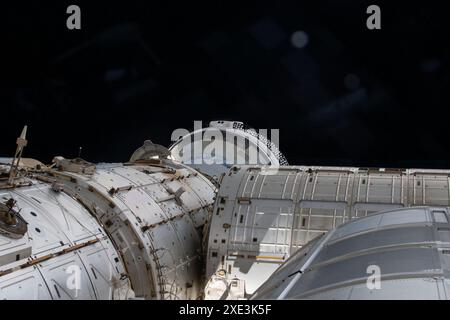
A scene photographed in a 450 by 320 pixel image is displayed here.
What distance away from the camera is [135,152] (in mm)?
18062

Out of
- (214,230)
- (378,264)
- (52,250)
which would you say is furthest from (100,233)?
(378,264)

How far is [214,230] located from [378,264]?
844 cm

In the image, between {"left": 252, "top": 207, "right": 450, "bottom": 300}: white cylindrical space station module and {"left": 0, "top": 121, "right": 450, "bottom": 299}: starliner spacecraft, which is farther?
{"left": 0, "top": 121, "right": 450, "bottom": 299}: starliner spacecraft

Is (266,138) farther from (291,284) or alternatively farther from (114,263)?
(291,284)

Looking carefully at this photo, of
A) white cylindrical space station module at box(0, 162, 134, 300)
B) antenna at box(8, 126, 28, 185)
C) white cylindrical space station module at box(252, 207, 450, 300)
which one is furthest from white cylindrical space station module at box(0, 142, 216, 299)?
white cylindrical space station module at box(252, 207, 450, 300)

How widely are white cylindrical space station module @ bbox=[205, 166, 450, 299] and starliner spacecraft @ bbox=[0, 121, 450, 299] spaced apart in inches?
1.0

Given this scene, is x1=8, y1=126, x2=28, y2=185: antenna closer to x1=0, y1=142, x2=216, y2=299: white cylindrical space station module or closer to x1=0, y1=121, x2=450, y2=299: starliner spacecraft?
x1=0, y1=121, x2=450, y2=299: starliner spacecraft

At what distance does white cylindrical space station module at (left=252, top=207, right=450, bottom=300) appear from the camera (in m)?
4.31

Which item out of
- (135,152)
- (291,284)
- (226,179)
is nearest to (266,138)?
(135,152)

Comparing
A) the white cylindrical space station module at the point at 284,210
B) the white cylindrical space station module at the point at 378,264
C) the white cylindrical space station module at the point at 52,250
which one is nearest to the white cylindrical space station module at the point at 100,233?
the white cylindrical space station module at the point at 52,250

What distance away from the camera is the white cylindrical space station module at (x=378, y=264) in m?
4.31

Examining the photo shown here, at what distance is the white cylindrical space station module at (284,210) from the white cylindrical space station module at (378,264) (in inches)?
231

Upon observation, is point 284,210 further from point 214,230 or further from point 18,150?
point 18,150

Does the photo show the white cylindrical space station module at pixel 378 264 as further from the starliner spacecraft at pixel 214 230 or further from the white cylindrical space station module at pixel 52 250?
the white cylindrical space station module at pixel 52 250
